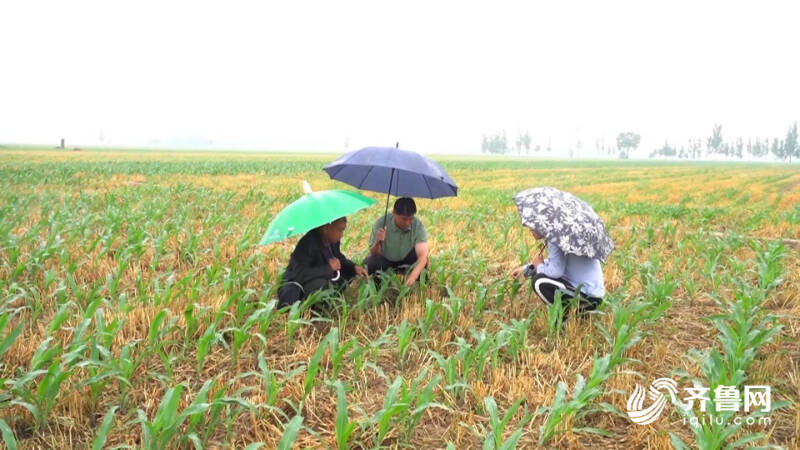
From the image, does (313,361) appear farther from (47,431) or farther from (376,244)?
(376,244)

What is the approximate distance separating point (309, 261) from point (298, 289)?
27 centimetres

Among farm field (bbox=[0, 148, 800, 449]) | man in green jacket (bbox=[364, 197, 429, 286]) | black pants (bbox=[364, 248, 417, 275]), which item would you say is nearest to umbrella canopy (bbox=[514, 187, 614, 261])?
farm field (bbox=[0, 148, 800, 449])

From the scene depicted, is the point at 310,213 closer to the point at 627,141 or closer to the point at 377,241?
the point at 377,241

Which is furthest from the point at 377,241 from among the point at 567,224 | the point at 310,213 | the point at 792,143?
the point at 792,143

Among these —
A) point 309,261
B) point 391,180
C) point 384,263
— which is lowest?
point 384,263

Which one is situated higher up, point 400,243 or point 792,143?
point 792,143

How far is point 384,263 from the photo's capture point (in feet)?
15.7

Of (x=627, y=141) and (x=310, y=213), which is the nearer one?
(x=310, y=213)

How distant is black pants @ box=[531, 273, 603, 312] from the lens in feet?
12.6

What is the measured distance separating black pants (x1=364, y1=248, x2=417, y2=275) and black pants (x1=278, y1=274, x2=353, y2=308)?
809 millimetres

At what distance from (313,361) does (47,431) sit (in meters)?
1.50

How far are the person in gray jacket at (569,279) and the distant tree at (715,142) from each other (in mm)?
184240

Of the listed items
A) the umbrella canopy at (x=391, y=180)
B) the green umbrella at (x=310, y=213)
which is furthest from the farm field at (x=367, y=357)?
the umbrella canopy at (x=391, y=180)

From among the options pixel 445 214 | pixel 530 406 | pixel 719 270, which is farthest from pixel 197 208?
pixel 719 270
